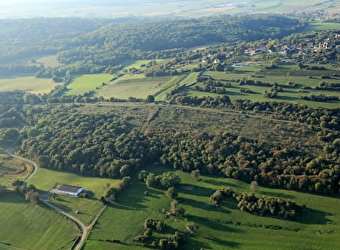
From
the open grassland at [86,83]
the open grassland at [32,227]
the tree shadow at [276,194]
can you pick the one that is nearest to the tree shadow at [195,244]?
the tree shadow at [276,194]

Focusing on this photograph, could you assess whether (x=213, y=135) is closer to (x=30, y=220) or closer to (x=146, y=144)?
(x=146, y=144)

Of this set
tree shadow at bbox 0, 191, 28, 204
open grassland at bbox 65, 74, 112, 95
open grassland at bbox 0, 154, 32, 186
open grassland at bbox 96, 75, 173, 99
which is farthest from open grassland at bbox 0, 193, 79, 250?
open grassland at bbox 65, 74, 112, 95

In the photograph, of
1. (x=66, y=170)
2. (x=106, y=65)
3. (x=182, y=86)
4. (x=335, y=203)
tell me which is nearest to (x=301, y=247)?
(x=335, y=203)

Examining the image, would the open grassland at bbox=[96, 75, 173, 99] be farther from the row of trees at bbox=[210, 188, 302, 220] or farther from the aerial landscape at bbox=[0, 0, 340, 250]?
the row of trees at bbox=[210, 188, 302, 220]

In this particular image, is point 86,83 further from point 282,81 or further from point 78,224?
point 78,224

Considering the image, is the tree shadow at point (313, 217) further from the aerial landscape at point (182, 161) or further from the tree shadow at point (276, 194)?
the tree shadow at point (276, 194)

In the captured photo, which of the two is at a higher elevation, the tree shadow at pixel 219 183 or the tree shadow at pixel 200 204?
the tree shadow at pixel 219 183
